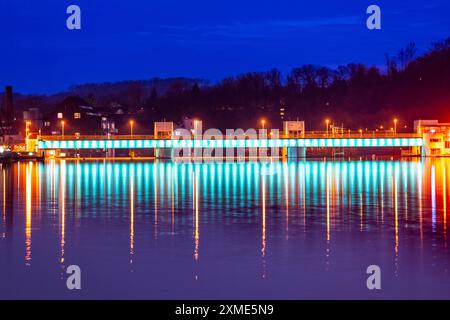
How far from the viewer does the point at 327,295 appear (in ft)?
52.4

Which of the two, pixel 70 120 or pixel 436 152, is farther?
pixel 70 120

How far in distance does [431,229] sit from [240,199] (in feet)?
45.3

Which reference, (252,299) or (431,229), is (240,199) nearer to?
(431,229)

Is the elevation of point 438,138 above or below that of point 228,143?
above

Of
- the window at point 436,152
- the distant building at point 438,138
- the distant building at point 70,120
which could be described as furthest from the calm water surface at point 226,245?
the distant building at point 70,120

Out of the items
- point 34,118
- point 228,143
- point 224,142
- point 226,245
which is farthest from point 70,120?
point 226,245

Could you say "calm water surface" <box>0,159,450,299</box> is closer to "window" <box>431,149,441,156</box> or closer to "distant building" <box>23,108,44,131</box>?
"window" <box>431,149,441,156</box>

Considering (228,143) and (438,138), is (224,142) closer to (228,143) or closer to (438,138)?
(228,143)

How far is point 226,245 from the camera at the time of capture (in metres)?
22.2

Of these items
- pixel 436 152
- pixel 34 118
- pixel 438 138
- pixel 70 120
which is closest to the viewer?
pixel 438 138

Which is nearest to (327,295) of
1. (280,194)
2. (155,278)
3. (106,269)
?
(155,278)

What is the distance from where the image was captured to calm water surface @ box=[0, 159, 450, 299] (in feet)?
55.0

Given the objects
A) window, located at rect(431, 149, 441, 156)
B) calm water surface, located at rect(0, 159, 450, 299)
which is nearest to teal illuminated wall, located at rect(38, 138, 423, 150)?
window, located at rect(431, 149, 441, 156)
